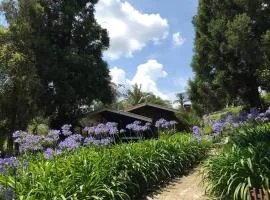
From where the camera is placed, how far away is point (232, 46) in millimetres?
25172

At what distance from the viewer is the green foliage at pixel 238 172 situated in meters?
8.66

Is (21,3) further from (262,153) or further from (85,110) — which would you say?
(262,153)

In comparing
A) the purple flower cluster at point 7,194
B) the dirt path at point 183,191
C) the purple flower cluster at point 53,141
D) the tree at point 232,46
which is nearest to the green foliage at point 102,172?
the purple flower cluster at point 53,141

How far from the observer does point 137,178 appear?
10289mm

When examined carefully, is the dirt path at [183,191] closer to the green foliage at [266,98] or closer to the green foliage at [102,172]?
the green foliage at [102,172]

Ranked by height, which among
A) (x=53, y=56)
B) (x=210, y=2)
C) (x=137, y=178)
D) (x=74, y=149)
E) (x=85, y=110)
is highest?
(x=210, y=2)

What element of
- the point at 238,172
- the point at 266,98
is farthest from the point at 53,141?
the point at 266,98

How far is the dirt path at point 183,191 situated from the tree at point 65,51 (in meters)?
17.9

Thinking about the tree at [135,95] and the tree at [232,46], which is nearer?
the tree at [232,46]

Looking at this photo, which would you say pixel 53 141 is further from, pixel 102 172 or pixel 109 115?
pixel 109 115

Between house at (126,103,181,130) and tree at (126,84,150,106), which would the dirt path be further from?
tree at (126,84,150,106)

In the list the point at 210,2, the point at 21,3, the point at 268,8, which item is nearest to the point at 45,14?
the point at 21,3

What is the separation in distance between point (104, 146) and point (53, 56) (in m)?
20.2

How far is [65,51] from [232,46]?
1166 centimetres
